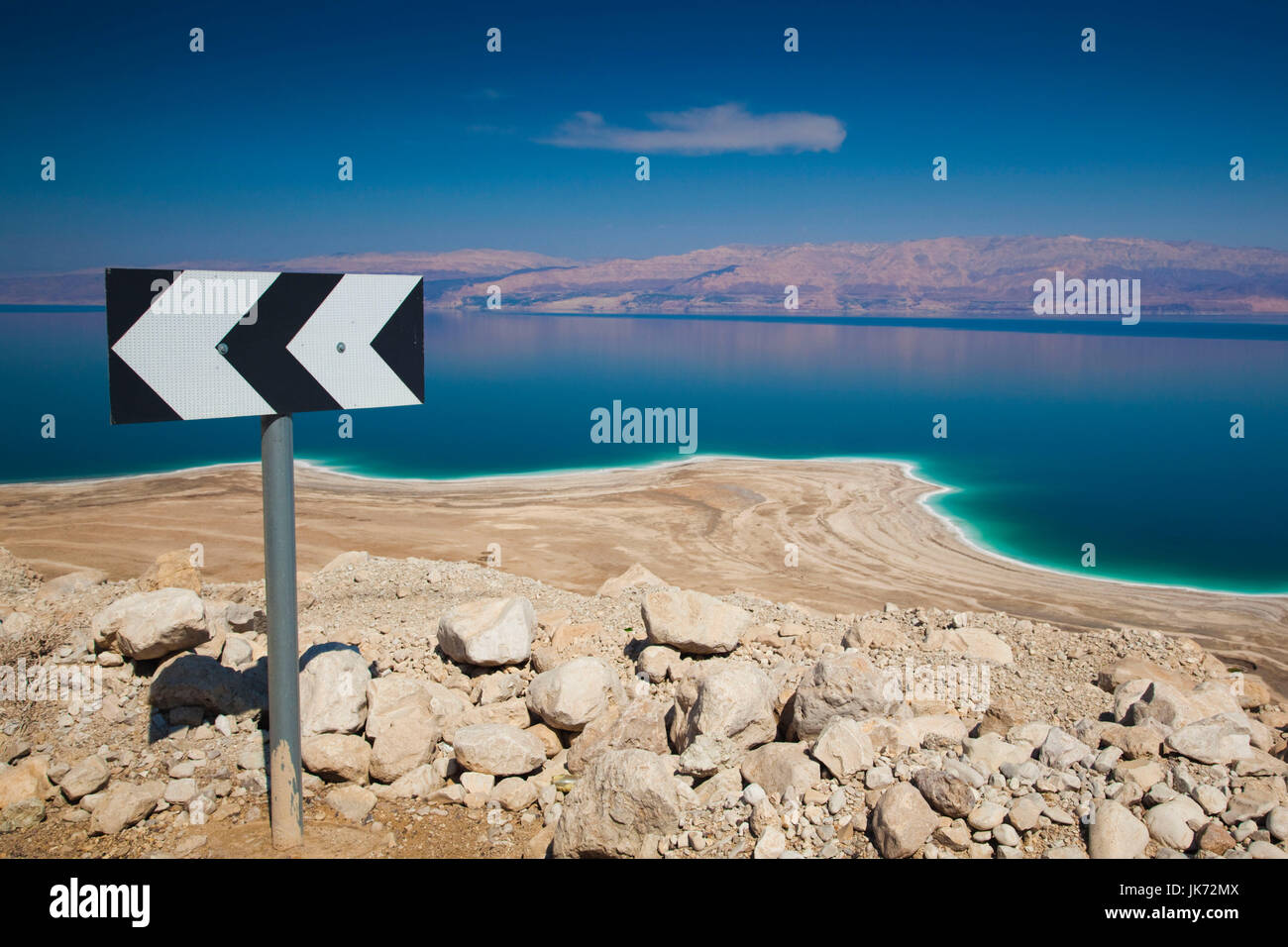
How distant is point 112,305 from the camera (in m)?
2.88

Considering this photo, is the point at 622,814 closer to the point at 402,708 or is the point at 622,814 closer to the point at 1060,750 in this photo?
the point at 402,708

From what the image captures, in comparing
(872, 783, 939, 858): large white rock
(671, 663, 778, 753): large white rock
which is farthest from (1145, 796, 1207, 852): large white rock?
(671, 663, 778, 753): large white rock

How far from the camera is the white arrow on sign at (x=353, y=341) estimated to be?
3309 mm

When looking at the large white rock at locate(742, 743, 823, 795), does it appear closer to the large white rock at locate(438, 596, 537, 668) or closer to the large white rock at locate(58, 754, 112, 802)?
the large white rock at locate(438, 596, 537, 668)

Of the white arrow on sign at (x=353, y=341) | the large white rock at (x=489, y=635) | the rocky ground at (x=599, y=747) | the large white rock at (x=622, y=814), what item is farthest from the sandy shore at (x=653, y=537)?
the white arrow on sign at (x=353, y=341)

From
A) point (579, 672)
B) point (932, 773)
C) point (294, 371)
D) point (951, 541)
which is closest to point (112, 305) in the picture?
point (294, 371)

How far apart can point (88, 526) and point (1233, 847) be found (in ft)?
71.1

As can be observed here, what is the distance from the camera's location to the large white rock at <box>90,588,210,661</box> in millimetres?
4836

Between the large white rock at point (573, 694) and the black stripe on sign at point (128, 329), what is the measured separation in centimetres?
261

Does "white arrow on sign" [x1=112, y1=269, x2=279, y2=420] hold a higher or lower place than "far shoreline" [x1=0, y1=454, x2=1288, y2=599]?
higher

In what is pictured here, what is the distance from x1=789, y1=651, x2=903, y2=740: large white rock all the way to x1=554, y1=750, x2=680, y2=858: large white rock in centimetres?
111

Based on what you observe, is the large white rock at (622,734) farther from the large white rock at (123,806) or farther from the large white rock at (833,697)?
the large white rock at (123,806)

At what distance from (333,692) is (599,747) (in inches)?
57.9

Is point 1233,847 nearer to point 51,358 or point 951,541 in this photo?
point 951,541
